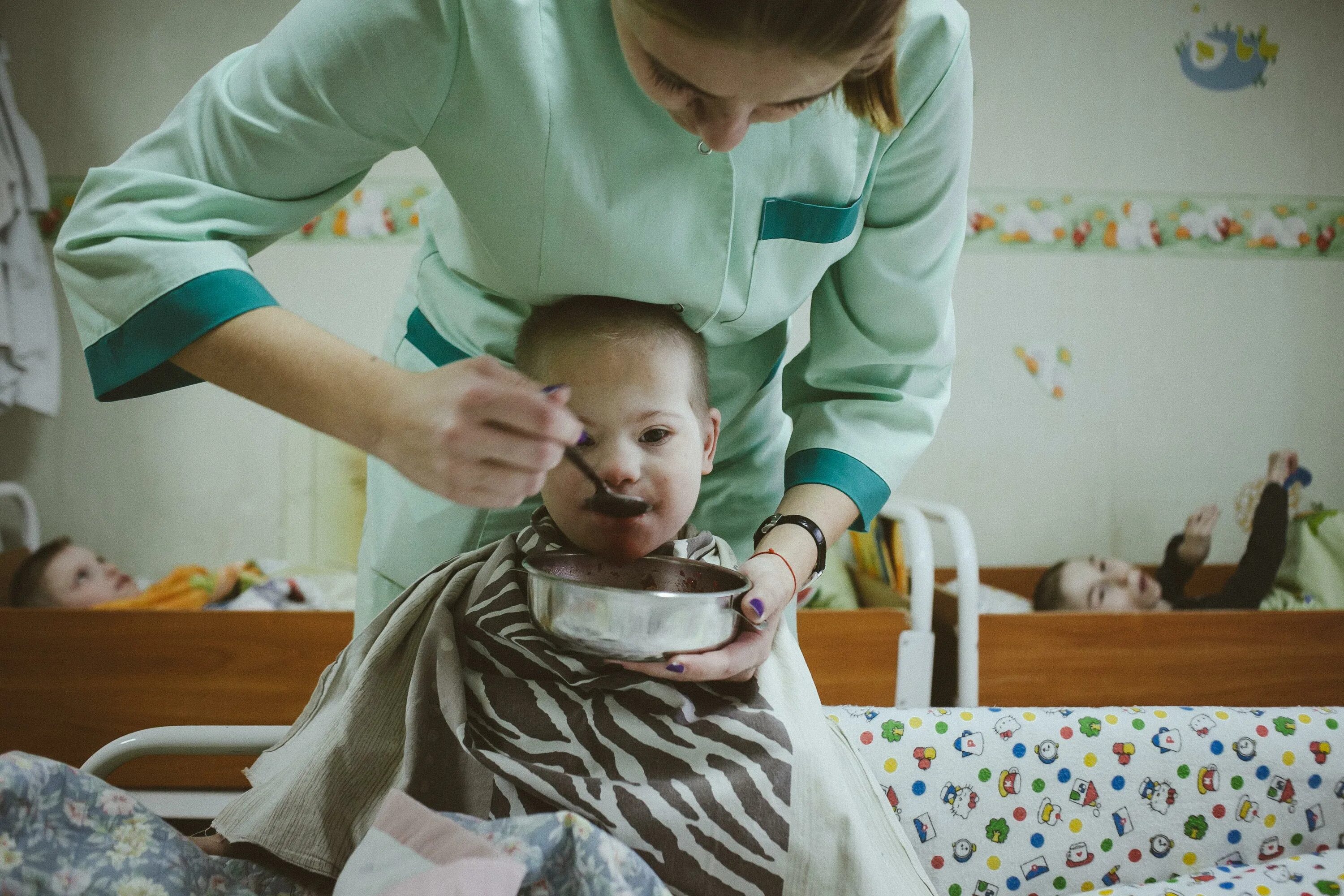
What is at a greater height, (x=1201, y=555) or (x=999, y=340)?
(x=999, y=340)

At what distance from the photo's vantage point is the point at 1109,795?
1.31 metres

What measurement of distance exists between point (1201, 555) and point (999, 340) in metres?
0.97

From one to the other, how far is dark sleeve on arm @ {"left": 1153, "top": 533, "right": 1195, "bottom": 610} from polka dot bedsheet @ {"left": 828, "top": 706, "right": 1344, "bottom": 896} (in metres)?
1.69

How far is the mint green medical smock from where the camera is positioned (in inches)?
28.2

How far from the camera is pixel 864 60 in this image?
693 mm

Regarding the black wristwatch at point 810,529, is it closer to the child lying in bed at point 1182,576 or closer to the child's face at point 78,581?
the child lying in bed at point 1182,576

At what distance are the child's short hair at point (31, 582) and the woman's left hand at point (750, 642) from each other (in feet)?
7.48

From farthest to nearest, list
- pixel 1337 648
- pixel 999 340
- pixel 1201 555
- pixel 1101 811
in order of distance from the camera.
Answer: pixel 999 340 < pixel 1201 555 < pixel 1337 648 < pixel 1101 811

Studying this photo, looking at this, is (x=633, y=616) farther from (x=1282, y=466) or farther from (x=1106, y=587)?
(x=1282, y=466)

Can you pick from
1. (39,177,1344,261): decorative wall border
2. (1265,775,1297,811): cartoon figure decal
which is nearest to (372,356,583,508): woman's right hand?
(1265,775,1297,811): cartoon figure decal

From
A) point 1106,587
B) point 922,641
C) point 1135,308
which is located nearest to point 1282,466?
point 1135,308

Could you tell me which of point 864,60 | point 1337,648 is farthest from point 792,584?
point 1337,648

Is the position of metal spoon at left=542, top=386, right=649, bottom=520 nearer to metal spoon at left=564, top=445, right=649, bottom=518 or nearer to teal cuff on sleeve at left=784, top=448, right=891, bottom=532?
metal spoon at left=564, top=445, right=649, bottom=518

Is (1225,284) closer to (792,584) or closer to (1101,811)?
(1101,811)
